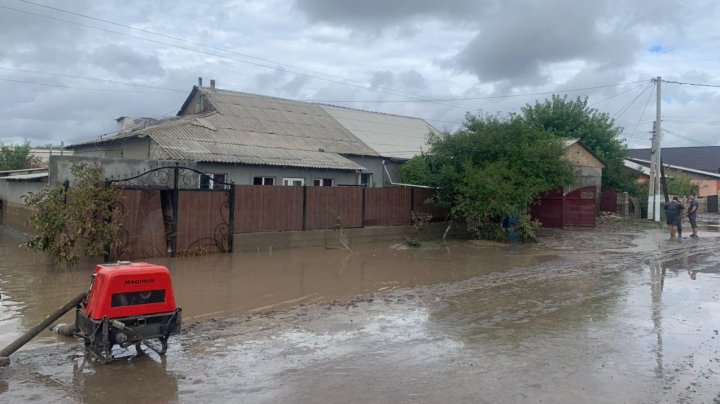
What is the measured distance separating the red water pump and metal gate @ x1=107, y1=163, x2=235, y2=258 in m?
8.10

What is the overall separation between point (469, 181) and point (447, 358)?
13477 millimetres

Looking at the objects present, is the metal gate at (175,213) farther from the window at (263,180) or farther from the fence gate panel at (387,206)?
the window at (263,180)

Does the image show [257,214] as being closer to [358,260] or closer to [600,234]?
[358,260]

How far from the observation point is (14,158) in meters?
36.3

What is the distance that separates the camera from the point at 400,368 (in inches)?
236

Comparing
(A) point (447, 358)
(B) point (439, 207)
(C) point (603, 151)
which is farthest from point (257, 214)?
(C) point (603, 151)

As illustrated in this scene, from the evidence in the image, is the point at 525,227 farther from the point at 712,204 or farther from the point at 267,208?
the point at 712,204

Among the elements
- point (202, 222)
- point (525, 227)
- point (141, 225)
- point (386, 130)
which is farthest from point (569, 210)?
point (141, 225)

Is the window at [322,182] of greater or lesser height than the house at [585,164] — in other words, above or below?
below

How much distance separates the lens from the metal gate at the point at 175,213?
13.9m

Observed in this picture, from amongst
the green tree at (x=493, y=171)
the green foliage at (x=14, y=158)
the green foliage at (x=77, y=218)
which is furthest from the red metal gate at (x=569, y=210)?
the green foliage at (x=14, y=158)

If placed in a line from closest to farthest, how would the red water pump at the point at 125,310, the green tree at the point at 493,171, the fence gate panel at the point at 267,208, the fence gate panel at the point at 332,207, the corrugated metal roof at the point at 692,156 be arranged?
the red water pump at the point at 125,310 < the fence gate panel at the point at 267,208 < the fence gate panel at the point at 332,207 < the green tree at the point at 493,171 < the corrugated metal roof at the point at 692,156

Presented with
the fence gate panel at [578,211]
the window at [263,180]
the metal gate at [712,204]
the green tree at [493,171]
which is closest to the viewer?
the green tree at [493,171]

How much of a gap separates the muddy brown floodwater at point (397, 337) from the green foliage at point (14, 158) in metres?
25.9
